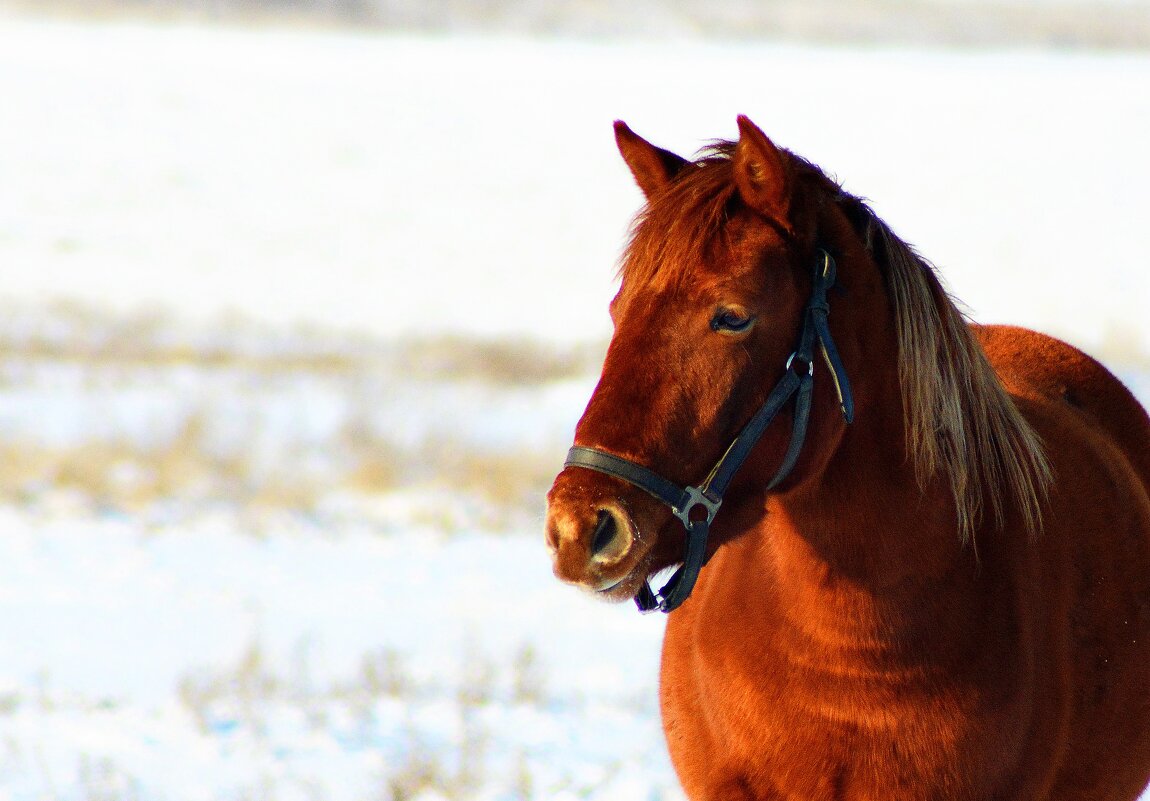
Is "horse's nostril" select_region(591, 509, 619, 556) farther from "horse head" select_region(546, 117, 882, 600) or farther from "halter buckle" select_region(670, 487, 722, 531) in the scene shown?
"halter buckle" select_region(670, 487, 722, 531)

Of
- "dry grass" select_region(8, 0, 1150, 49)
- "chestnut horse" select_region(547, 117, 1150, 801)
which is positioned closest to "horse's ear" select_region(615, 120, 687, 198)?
"chestnut horse" select_region(547, 117, 1150, 801)

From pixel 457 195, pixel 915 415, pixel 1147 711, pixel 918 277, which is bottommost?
pixel 457 195

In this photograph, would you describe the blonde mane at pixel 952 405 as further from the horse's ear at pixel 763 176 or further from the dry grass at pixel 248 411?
the dry grass at pixel 248 411

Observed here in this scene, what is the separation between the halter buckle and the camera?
6.05 feet

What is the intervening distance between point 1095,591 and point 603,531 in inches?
46.6

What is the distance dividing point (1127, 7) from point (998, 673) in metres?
47.9

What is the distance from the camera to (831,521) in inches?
82.0

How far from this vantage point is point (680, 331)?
1861 millimetres

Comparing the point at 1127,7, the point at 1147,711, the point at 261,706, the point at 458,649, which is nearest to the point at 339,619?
the point at 458,649

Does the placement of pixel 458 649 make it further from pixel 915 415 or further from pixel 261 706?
pixel 915 415

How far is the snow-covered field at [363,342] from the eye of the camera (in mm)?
4461

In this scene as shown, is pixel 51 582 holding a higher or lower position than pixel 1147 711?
lower

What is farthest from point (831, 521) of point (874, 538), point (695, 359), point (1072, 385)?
point (1072, 385)

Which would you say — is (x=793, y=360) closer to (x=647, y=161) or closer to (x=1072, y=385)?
(x=647, y=161)
